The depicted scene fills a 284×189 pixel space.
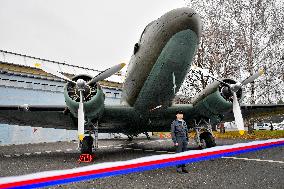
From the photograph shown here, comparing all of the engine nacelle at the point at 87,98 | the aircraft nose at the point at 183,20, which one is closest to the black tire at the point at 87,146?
the engine nacelle at the point at 87,98

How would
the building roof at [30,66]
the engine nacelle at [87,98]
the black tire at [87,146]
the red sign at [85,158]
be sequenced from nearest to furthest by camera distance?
the engine nacelle at [87,98] < the red sign at [85,158] < the black tire at [87,146] < the building roof at [30,66]

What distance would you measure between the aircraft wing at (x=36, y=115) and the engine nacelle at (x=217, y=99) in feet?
21.9

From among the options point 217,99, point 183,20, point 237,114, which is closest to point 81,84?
point 183,20

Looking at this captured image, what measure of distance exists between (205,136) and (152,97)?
12.7 ft

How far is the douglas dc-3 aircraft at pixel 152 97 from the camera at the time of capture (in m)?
10.4

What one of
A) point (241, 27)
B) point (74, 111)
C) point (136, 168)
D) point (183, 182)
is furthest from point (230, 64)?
point (136, 168)

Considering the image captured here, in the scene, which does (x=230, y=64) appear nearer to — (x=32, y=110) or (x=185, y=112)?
(x=185, y=112)

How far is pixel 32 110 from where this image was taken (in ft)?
39.9

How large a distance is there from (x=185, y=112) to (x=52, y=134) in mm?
20866

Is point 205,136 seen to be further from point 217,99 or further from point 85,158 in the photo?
point 85,158

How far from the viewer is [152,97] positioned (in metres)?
11.9

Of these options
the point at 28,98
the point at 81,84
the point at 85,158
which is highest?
the point at 28,98

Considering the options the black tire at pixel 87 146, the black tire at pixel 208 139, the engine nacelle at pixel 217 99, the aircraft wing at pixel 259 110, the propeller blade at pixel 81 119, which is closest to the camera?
the propeller blade at pixel 81 119

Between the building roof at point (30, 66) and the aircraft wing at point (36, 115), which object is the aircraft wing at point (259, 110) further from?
the building roof at point (30, 66)
